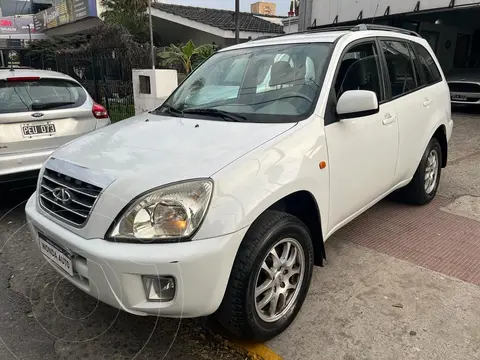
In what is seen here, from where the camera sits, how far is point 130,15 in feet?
67.1

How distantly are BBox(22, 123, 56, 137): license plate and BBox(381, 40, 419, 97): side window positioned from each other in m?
3.48


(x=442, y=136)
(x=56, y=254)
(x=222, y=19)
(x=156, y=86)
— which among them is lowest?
(x=56, y=254)

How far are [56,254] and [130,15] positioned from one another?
67.4 ft

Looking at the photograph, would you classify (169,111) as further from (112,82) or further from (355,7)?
(355,7)

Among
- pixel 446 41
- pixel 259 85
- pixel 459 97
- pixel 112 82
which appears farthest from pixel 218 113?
pixel 446 41

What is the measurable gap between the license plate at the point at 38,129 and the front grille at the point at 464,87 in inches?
394

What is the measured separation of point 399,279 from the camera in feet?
10.1

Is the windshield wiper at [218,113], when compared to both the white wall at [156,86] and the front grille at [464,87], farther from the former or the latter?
Result: the front grille at [464,87]

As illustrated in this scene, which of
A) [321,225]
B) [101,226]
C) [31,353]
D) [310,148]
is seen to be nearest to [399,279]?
[321,225]

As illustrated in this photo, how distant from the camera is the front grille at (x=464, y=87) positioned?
1030cm

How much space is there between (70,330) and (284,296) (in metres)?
1.39

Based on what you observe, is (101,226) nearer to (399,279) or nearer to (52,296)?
(52,296)

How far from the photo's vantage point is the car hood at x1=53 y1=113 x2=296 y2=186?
7.00ft

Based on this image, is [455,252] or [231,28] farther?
[231,28]
